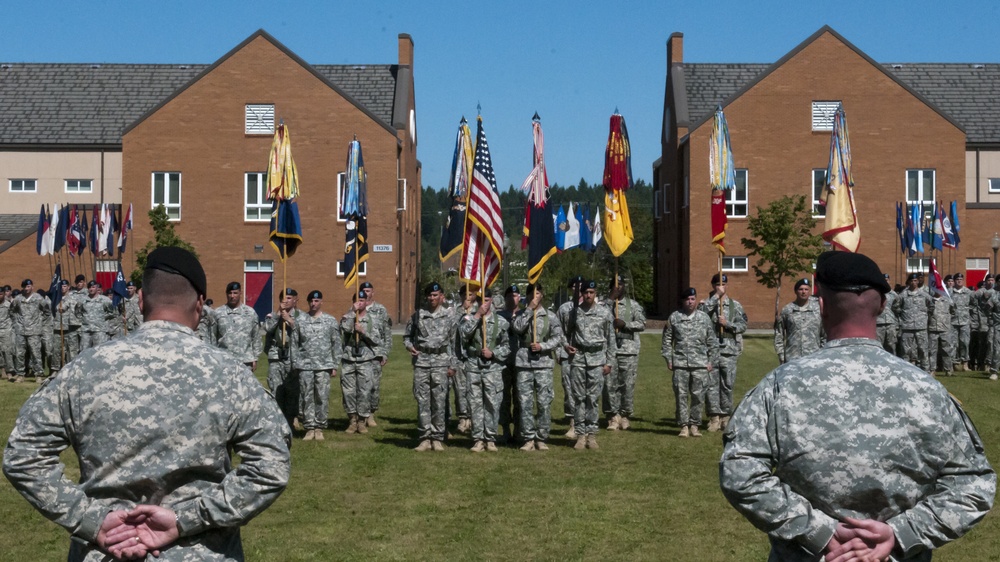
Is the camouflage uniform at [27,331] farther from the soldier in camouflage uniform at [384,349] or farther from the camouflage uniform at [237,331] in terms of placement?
the soldier in camouflage uniform at [384,349]

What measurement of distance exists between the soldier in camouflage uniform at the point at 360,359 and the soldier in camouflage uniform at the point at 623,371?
11.2 ft

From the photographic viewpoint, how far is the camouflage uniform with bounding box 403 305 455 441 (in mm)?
15875

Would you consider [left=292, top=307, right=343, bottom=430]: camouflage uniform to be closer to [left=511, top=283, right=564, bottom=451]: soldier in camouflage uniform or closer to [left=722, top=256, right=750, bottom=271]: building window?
[left=511, top=283, right=564, bottom=451]: soldier in camouflage uniform

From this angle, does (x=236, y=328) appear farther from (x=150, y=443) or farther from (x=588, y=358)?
(x=150, y=443)

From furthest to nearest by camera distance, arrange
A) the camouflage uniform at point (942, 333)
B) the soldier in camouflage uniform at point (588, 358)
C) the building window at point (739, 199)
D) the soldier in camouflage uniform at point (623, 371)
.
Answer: the building window at point (739, 199)
the camouflage uniform at point (942, 333)
the soldier in camouflage uniform at point (623, 371)
the soldier in camouflage uniform at point (588, 358)

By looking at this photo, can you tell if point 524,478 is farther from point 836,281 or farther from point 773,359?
point 773,359

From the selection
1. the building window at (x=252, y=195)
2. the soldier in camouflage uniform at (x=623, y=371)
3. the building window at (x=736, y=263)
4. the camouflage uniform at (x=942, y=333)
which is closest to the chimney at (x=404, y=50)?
the building window at (x=252, y=195)

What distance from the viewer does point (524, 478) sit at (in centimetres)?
1339

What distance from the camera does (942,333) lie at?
2683 cm

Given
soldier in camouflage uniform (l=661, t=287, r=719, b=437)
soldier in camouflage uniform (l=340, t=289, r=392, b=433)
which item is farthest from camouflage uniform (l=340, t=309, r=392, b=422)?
soldier in camouflage uniform (l=661, t=287, r=719, b=437)

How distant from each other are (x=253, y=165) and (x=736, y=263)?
19461 mm

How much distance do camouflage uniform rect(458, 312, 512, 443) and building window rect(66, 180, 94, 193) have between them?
41.7 metres

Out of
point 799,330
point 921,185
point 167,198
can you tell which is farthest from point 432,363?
point 921,185

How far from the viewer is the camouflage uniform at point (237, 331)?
17.2m
